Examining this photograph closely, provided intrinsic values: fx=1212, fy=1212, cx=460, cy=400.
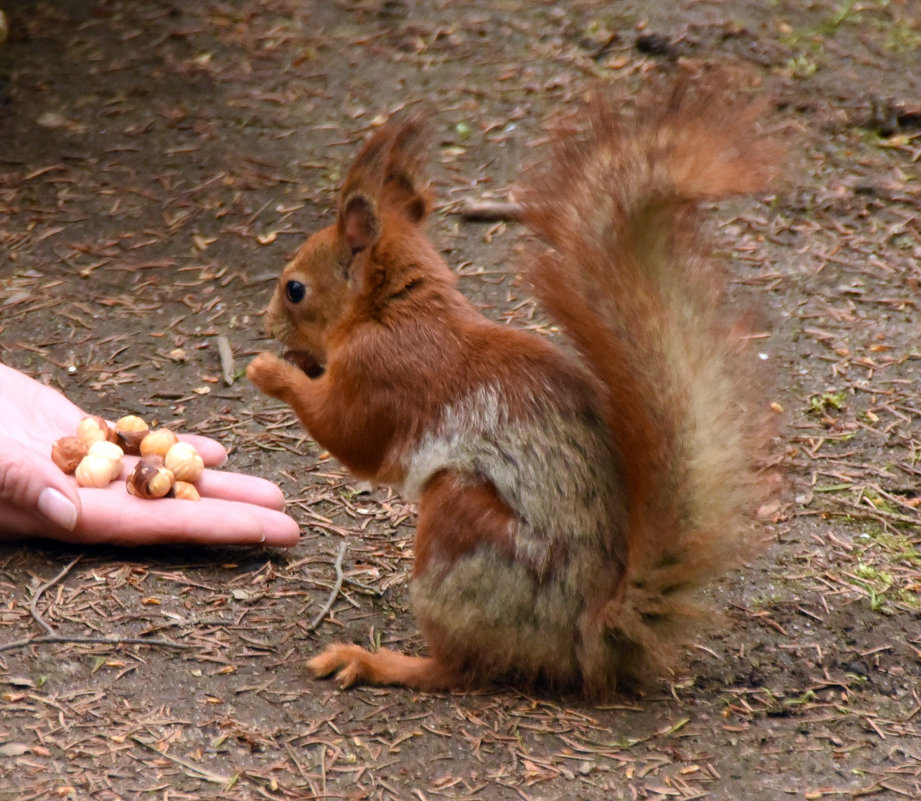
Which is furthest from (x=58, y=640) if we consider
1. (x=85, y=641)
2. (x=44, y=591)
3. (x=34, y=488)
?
(x=34, y=488)

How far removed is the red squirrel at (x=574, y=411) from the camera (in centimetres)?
230

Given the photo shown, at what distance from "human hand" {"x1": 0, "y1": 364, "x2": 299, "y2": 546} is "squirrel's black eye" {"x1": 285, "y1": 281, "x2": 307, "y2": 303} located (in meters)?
0.51

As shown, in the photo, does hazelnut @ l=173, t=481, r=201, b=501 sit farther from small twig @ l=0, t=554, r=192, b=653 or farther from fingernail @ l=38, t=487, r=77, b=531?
small twig @ l=0, t=554, r=192, b=653

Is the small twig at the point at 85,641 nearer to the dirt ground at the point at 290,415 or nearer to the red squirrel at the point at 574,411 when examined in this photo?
the dirt ground at the point at 290,415

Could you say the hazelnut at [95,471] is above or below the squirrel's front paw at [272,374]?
below

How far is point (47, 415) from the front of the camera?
335 centimetres

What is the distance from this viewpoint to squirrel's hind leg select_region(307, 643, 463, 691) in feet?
8.70

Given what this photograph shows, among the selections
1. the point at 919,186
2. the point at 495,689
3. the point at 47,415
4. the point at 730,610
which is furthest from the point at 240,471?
the point at 919,186

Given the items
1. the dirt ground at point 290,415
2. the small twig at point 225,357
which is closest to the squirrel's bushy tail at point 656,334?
the dirt ground at point 290,415

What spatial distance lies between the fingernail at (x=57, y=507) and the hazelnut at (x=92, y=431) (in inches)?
13.9

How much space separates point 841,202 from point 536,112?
134 centimetres

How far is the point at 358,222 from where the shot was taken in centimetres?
292

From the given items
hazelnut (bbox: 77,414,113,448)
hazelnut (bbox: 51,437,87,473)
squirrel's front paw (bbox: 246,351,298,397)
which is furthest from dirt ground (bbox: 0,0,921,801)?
squirrel's front paw (bbox: 246,351,298,397)

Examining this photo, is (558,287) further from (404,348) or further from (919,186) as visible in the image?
(919,186)
